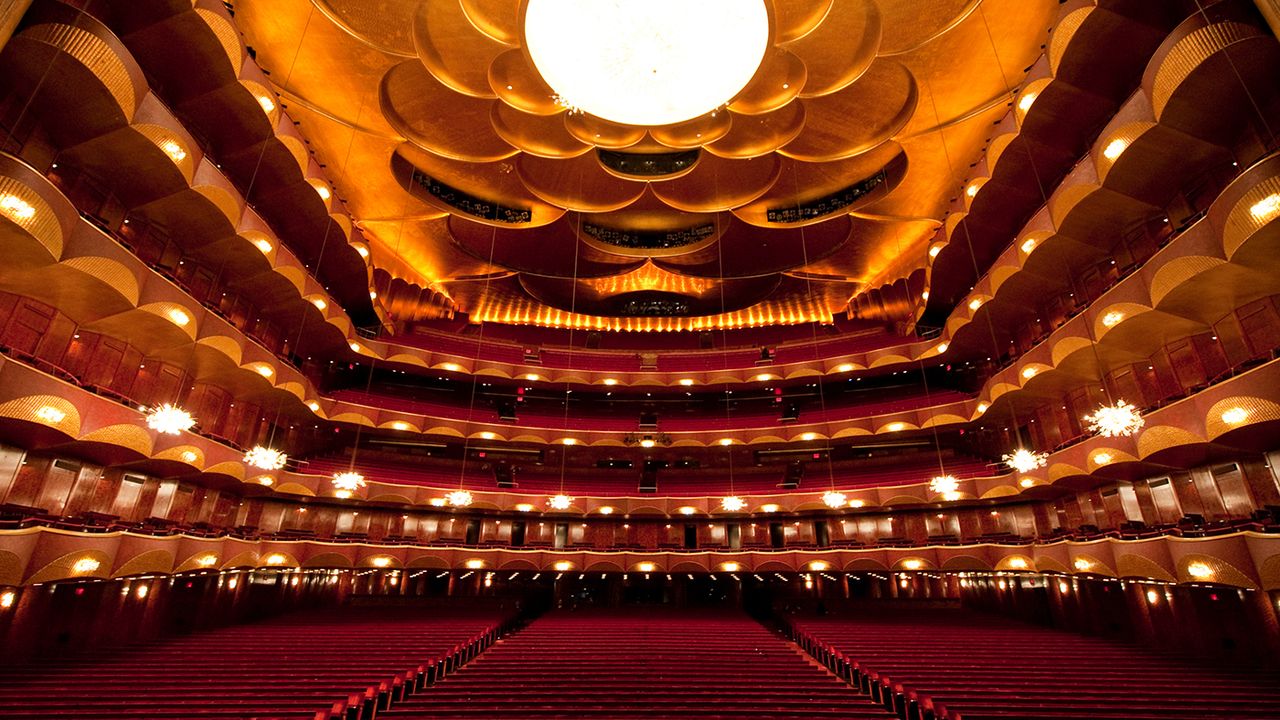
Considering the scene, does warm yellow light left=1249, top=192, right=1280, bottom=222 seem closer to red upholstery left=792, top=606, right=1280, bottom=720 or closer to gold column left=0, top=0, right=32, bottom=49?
red upholstery left=792, top=606, right=1280, bottom=720

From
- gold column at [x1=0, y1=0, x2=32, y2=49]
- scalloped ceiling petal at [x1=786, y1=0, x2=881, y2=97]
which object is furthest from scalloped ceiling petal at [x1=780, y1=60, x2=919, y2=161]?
gold column at [x1=0, y1=0, x2=32, y2=49]

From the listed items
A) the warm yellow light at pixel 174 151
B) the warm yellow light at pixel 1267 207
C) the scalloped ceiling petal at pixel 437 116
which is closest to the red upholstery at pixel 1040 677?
the warm yellow light at pixel 1267 207

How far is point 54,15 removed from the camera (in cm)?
805

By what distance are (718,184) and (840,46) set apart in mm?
6268

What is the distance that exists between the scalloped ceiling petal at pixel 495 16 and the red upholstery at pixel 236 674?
44.0 ft

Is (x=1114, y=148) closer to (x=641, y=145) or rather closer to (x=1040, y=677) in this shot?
(x=1040, y=677)

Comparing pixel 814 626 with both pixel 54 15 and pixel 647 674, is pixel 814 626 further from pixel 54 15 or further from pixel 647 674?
pixel 54 15

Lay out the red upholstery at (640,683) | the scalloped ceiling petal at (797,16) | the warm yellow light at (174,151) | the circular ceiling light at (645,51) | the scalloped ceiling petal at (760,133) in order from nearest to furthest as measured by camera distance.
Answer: the red upholstery at (640,683) < the circular ceiling light at (645,51) < the warm yellow light at (174,151) < the scalloped ceiling petal at (797,16) < the scalloped ceiling petal at (760,133)

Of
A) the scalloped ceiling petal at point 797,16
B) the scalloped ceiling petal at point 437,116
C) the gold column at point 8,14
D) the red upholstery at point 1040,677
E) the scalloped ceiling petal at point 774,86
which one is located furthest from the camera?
the scalloped ceiling petal at point 437,116

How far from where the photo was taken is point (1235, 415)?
368 inches

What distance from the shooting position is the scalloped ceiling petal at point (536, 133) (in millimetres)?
16406

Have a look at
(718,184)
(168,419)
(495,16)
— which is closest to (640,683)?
(168,419)

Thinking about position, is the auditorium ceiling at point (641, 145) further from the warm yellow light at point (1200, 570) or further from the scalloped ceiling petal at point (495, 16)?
the warm yellow light at point (1200, 570)

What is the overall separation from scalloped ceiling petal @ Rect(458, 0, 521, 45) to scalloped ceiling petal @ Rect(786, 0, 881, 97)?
690 cm
